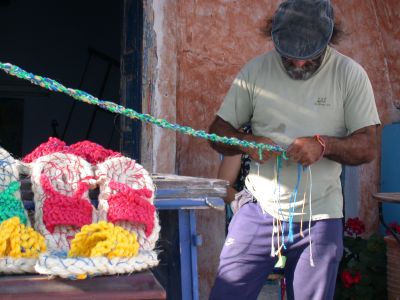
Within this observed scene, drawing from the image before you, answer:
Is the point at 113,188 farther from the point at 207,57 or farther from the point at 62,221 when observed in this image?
the point at 207,57

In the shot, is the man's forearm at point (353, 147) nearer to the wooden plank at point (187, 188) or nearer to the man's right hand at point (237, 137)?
the man's right hand at point (237, 137)

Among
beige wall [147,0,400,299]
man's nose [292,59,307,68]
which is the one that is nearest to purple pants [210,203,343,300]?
man's nose [292,59,307,68]

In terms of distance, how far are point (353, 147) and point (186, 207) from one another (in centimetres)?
88

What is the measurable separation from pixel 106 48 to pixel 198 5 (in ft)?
16.4

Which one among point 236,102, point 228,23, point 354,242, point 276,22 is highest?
point 228,23

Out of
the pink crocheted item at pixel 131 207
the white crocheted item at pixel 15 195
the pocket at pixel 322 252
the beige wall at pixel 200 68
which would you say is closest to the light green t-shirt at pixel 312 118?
the pocket at pixel 322 252

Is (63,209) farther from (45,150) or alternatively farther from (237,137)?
(237,137)

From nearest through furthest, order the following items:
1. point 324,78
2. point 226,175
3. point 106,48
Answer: point 324,78 < point 226,175 < point 106,48

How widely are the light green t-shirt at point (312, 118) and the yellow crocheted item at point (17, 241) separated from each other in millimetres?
1316

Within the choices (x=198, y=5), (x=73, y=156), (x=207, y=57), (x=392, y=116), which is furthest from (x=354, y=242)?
(x=73, y=156)

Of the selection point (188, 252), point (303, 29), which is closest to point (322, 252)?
point (188, 252)

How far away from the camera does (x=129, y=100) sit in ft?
15.4

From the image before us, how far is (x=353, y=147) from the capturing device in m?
2.81

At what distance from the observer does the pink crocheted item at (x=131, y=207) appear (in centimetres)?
204
